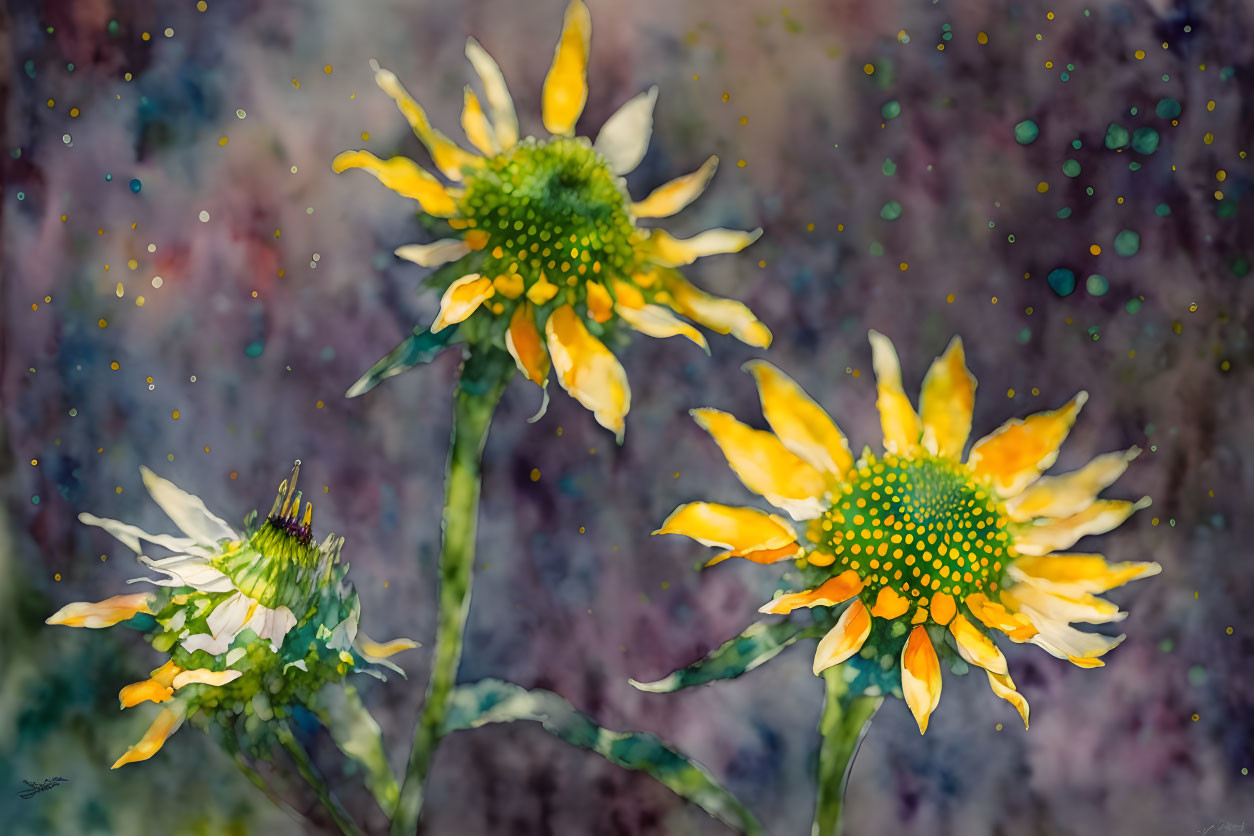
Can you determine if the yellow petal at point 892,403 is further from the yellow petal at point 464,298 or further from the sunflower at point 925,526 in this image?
the yellow petal at point 464,298

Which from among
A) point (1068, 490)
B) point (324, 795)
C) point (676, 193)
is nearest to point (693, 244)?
point (676, 193)

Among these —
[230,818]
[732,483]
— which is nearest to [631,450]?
[732,483]

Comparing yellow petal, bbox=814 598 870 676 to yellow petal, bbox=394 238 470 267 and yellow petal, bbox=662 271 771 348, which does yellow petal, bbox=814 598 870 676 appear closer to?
yellow petal, bbox=662 271 771 348

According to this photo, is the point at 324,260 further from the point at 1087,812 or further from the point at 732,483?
the point at 1087,812

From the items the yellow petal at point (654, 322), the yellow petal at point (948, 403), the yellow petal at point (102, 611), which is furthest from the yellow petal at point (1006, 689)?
the yellow petal at point (102, 611)

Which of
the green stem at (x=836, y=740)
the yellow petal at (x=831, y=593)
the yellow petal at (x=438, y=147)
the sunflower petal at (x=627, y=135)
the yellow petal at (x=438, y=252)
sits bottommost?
the green stem at (x=836, y=740)
